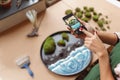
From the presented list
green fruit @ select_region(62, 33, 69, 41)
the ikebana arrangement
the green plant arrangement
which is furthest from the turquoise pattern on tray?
the ikebana arrangement

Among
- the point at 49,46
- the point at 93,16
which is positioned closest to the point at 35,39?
the point at 49,46

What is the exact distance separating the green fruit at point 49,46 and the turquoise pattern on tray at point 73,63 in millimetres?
80

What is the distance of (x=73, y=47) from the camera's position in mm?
1134

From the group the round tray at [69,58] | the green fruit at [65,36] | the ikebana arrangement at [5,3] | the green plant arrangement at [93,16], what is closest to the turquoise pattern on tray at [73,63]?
the round tray at [69,58]

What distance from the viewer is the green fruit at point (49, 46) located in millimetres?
1103

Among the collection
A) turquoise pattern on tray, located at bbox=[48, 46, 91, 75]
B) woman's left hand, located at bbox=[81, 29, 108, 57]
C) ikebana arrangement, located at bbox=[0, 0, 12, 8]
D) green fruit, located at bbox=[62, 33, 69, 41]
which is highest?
ikebana arrangement, located at bbox=[0, 0, 12, 8]

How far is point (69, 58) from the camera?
3.54 feet

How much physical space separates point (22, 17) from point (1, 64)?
1.09 ft

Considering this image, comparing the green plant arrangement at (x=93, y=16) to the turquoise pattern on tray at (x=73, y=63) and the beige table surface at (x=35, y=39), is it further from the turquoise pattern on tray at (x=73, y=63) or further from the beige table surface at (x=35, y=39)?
the turquoise pattern on tray at (x=73, y=63)

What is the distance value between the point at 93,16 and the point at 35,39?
38 cm

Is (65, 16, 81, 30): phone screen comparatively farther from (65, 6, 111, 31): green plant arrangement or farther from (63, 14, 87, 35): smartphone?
(65, 6, 111, 31): green plant arrangement

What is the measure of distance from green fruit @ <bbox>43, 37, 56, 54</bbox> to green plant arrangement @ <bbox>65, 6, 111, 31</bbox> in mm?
257

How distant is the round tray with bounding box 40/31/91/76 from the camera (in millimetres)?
1031

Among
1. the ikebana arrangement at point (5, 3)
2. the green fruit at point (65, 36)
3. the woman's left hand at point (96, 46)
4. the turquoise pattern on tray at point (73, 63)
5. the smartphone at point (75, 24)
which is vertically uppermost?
→ the ikebana arrangement at point (5, 3)
